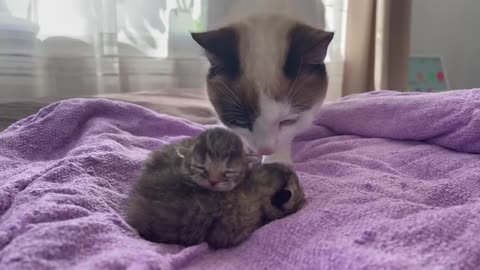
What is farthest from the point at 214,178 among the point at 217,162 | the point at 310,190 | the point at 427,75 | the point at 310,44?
the point at 427,75

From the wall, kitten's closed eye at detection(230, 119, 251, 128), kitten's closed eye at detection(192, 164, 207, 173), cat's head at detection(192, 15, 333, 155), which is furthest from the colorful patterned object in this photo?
kitten's closed eye at detection(192, 164, 207, 173)

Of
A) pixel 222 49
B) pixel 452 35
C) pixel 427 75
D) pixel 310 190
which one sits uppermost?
pixel 452 35

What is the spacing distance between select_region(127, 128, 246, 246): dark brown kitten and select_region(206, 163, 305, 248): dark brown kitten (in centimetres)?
1

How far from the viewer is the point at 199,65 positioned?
206cm

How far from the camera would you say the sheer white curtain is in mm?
1612

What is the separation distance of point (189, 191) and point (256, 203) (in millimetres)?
102

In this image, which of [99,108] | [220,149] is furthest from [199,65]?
[220,149]

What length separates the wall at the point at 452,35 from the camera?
2934 millimetres

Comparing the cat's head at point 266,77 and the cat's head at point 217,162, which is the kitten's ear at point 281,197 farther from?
the cat's head at point 266,77

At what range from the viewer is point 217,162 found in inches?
26.5

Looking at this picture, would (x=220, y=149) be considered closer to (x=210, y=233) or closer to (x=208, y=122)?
(x=210, y=233)

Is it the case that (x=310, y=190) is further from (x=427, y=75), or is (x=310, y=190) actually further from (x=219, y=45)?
(x=427, y=75)

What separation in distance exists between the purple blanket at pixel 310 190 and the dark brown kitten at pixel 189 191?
3 cm

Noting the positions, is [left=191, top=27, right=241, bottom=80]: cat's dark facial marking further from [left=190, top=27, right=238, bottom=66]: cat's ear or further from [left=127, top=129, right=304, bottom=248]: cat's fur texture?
[left=127, top=129, right=304, bottom=248]: cat's fur texture
